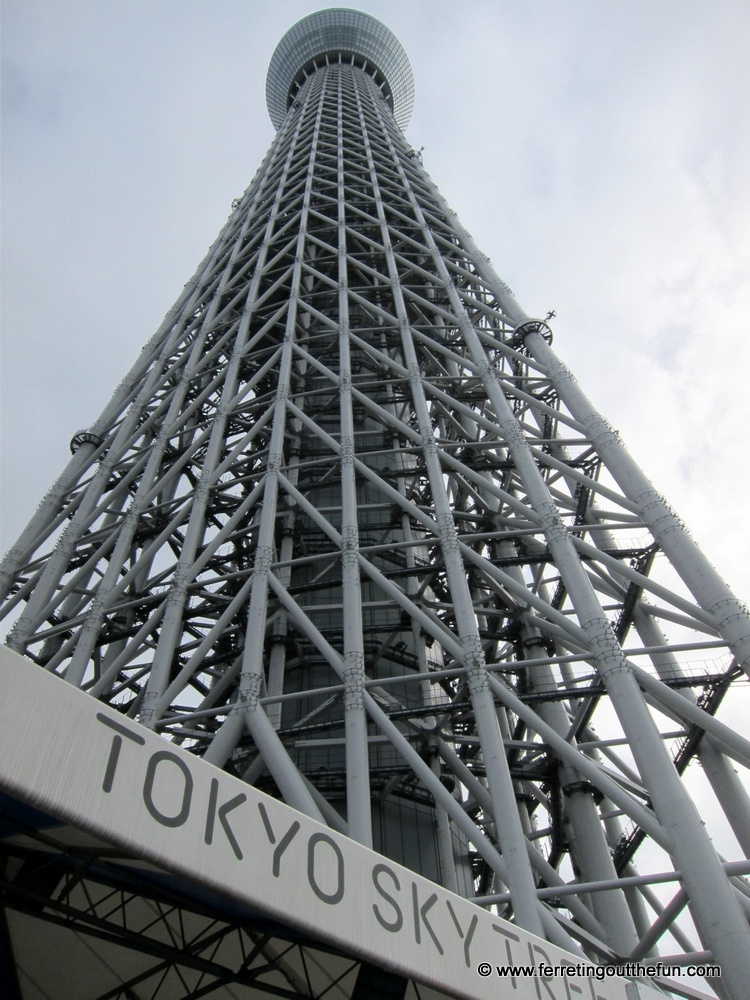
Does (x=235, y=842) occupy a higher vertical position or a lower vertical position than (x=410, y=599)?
lower

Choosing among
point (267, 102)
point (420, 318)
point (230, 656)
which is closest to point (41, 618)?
point (230, 656)

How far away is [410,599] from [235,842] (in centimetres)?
1493

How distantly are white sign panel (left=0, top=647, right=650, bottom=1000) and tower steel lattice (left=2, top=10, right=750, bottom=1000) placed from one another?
492 cm

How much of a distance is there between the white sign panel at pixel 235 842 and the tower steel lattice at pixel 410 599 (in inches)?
194

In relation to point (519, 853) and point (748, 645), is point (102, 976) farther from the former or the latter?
point (748, 645)

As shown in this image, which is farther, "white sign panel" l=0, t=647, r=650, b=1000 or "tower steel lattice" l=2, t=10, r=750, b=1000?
"tower steel lattice" l=2, t=10, r=750, b=1000

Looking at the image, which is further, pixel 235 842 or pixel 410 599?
pixel 410 599

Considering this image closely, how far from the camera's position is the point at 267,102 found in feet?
250

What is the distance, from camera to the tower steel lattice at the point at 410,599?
15.8m

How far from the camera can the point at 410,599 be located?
22344mm

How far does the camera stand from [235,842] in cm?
762

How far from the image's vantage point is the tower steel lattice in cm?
1584

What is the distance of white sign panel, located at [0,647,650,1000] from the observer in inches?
266

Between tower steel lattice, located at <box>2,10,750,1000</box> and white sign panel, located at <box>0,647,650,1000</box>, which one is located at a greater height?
tower steel lattice, located at <box>2,10,750,1000</box>
